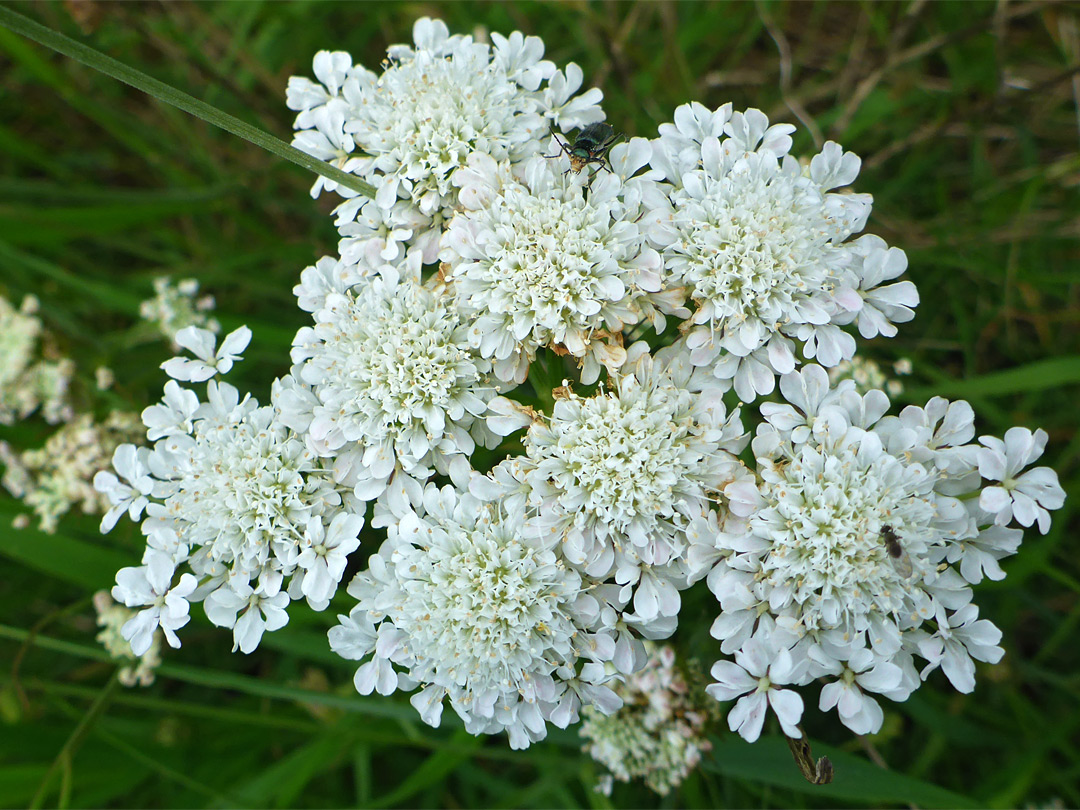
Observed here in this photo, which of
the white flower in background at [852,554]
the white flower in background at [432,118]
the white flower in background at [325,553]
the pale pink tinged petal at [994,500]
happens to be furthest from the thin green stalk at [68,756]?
the pale pink tinged petal at [994,500]

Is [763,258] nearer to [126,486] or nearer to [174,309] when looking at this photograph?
[126,486]

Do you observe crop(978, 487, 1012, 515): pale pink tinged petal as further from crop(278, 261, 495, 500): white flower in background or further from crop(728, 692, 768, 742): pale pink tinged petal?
crop(278, 261, 495, 500): white flower in background

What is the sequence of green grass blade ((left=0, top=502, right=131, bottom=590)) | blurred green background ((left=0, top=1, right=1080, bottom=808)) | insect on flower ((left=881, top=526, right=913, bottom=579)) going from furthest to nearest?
blurred green background ((left=0, top=1, right=1080, bottom=808)) < green grass blade ((left=0, top=502, right=131, bottom=590)) < insect on flower ((left=881, top=526, right=913, bottom=579))

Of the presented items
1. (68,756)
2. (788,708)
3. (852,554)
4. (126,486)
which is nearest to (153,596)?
(126,486)

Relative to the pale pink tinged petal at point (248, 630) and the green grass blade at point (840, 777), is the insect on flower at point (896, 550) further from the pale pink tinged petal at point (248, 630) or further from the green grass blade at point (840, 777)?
the pale pink tinged petal at point (248, 630)

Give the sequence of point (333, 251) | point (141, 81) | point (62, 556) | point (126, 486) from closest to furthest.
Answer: point (141, 81)
point (126, 486)
point (62, 556)
point (333, 251)

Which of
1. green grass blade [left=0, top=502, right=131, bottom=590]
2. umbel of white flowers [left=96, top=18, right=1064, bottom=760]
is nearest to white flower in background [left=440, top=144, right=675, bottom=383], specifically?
umbel of white flowers [left=96, top=18, right=1064, bottom=760]
